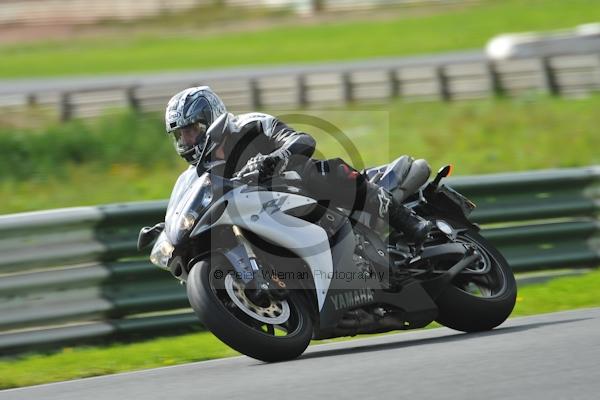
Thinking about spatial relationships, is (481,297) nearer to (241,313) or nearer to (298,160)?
(298,160)

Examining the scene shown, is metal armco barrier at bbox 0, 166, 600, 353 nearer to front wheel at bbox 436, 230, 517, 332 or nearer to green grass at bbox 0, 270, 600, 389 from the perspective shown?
green grass at bbox 0, 270, 600, 389

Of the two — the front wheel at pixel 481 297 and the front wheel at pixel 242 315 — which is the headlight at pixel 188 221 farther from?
the front wheel at pixel 481 297

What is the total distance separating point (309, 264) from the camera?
20.2 ft

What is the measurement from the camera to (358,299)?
632 cm

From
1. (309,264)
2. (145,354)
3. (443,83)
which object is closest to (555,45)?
(443,83)

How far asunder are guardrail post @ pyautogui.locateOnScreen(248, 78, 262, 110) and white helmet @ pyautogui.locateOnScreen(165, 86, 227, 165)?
13378mm

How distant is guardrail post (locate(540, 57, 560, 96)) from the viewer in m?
18.2

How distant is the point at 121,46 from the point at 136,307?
27.4 m

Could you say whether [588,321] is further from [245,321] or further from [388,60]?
[388,60]

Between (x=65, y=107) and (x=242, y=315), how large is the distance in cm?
1409

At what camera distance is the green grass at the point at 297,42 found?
94.7ft

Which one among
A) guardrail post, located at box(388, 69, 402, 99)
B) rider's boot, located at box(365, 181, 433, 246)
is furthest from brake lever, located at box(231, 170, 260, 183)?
guardrail post, located at box(388, 69, 402, 99)

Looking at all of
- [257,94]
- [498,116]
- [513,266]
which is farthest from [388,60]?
[513,266]

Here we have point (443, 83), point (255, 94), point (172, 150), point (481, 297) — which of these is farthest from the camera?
point (255, 94)
